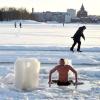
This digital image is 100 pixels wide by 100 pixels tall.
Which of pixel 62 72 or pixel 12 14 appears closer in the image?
pixel 62 72

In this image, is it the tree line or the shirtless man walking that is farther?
the tree line

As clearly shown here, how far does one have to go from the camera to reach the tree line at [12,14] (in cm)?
12400

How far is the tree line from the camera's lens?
124000mm

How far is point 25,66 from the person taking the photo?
8203mm

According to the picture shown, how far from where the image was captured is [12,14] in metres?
131

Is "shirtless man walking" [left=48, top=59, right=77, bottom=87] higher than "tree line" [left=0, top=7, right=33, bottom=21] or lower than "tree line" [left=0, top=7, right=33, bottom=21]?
higher

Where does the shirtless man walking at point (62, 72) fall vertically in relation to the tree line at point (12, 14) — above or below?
above

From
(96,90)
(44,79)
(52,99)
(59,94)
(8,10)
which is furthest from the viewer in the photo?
(8,10)

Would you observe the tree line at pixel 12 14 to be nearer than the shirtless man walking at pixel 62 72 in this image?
No

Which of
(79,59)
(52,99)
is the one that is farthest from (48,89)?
(79,59)

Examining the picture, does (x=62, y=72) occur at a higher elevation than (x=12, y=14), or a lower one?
higher

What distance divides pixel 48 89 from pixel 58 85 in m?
0.37

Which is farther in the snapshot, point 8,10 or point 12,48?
point 8,10

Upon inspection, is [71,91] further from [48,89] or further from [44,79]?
[44,79]
